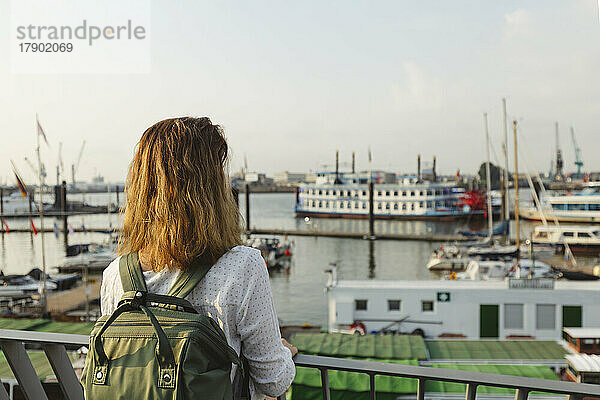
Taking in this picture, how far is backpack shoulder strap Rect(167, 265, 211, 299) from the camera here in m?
0.92

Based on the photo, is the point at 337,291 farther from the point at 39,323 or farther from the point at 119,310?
the point at 119,310

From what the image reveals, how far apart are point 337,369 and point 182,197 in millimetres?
487

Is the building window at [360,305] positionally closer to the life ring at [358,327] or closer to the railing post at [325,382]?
the life ring at [358,327]

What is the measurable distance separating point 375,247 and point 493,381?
28.7 metres

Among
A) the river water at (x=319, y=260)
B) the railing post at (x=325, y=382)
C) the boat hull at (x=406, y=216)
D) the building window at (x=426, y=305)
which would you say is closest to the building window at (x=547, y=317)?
the building window at (x=426, y=305)

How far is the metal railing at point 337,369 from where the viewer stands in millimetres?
1075

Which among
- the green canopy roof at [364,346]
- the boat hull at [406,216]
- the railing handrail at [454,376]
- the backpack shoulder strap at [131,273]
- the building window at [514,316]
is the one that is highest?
the backpack shoulder strap at [131,273]

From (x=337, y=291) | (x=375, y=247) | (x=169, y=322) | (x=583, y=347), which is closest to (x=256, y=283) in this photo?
(x=169, y=322)

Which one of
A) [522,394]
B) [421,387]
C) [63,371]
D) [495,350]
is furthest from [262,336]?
[495,350]

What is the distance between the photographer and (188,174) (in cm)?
96

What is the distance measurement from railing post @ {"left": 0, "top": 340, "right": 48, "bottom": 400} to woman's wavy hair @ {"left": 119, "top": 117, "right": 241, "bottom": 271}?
25.3 inches

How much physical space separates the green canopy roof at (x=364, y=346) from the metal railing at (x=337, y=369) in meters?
5.33

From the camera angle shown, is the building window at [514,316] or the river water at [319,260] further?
the river water at [319,260]

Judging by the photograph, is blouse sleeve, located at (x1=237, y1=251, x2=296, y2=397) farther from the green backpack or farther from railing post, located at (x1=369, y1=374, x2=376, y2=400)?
railing post, located at (x1=369, y1=374, x2=376, y2=400)
